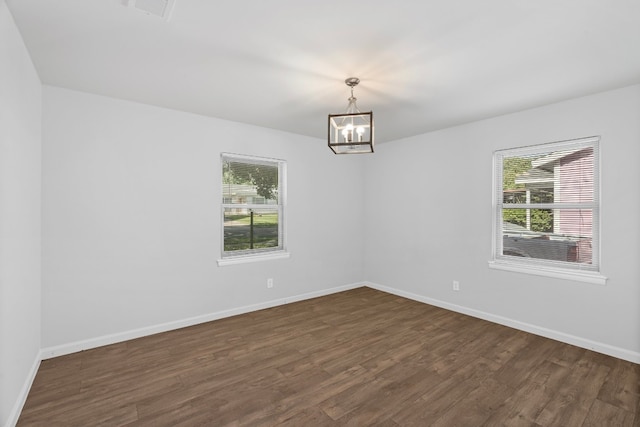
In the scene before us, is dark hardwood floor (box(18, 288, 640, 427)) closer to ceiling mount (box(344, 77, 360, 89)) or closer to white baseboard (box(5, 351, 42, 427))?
white baseboard (box(5, 351, 42, 427))

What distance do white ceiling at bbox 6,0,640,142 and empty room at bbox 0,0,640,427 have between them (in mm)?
20

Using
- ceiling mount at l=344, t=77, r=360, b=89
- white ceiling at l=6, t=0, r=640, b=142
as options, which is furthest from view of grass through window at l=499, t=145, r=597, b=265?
ceiling mount at l=344, t=77, r=360, b=89

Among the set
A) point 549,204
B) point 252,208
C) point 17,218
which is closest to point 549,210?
point 549,204

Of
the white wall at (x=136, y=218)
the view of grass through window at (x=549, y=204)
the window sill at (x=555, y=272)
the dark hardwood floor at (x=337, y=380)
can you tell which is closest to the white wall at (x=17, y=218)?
the white wall at (x=136, y=218)

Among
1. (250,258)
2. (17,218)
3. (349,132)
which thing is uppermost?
(349,132)

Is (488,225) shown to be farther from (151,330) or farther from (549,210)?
(151,330)

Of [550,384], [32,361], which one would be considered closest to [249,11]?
[32,361]

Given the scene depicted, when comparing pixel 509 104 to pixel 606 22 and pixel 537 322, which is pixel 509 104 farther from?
pixel 537 322

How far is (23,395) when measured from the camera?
2135 mm

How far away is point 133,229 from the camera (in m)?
3.22

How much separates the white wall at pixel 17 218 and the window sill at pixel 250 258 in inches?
69.2

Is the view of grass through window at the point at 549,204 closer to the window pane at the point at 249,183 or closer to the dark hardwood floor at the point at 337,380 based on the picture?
the dark hardwood floor at the point at 337,380

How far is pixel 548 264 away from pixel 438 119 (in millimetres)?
2119

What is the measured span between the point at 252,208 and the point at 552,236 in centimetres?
370
